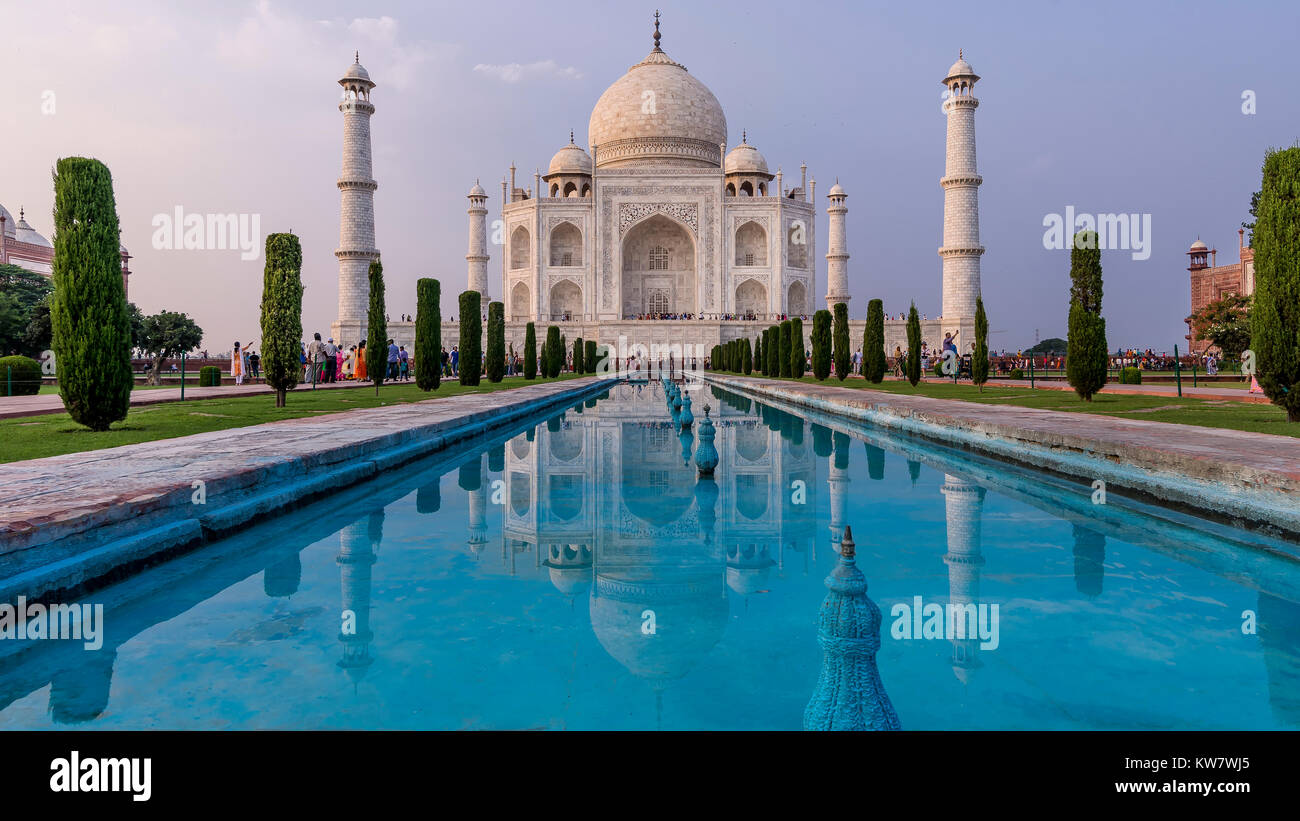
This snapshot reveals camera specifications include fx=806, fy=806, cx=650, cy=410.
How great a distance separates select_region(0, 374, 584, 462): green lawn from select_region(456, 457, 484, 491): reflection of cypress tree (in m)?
2.07

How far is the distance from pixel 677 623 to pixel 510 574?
810mm

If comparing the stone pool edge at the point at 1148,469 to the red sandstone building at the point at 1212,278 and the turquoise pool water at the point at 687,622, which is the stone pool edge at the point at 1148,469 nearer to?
the turquoise pool water at the point at 687,622

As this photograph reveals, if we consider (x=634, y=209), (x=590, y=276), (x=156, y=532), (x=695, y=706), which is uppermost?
(x=634, y=209)

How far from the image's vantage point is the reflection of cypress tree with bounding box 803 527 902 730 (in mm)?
1357

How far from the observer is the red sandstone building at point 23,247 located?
33.3 metres

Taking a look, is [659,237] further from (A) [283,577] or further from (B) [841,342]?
(A) [283,577]

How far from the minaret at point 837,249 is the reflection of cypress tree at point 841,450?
2951cm

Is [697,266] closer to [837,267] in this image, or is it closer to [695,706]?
[837,267]

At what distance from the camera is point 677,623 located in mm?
2307

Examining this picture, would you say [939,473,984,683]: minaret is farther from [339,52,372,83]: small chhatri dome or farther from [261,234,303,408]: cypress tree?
[339,52,372,83]: small chhatri dome

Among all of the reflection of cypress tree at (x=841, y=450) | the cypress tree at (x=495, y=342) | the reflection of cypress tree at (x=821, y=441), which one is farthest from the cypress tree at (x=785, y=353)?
the reflection of cypress tree at (x=841, y=450)

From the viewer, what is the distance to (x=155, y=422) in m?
6.95

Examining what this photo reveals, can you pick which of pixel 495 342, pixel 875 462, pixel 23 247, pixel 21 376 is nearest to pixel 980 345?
pixel 875 462
